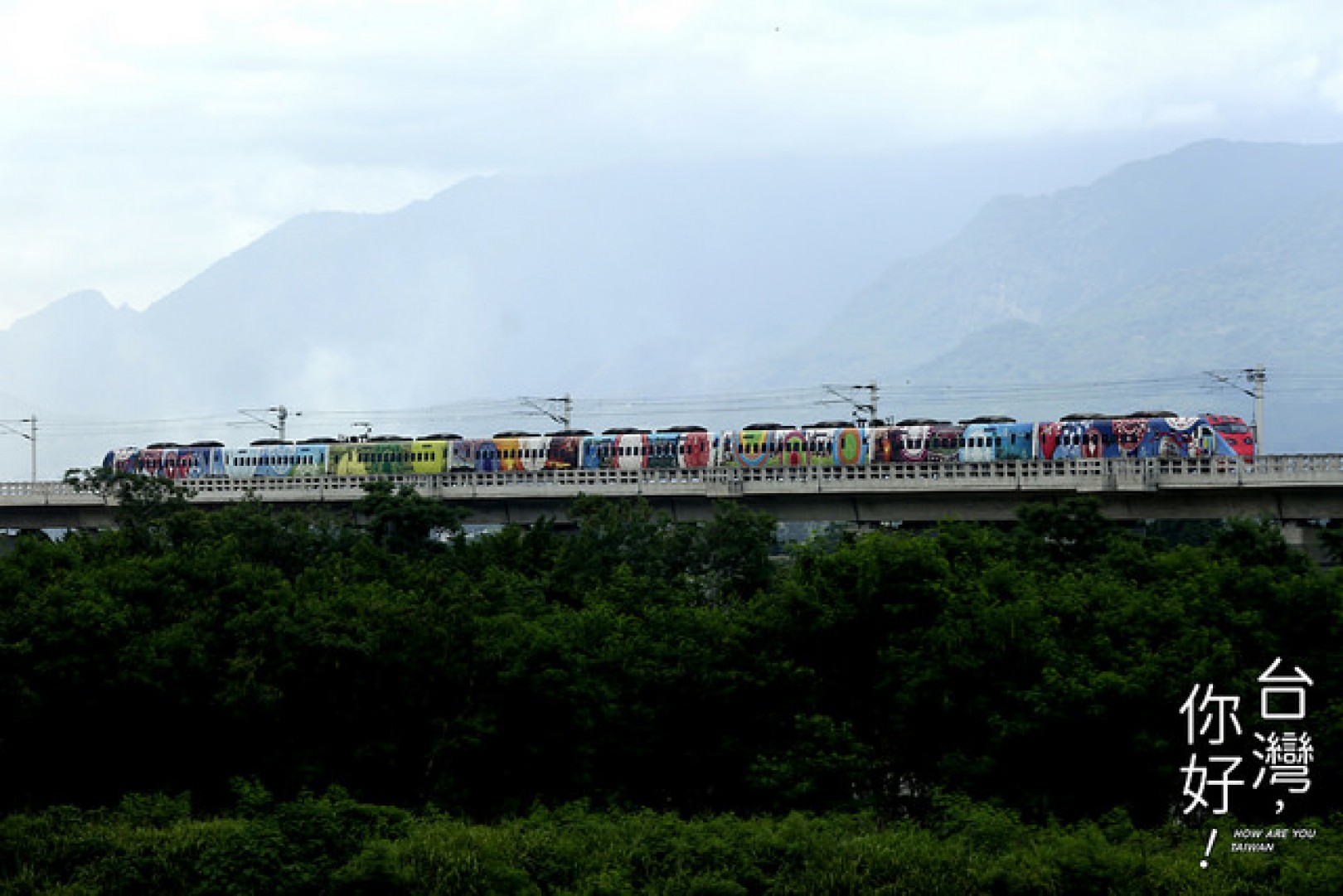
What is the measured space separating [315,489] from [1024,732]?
6735cm

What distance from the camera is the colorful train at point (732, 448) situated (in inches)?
3187

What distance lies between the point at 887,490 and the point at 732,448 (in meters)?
17.9

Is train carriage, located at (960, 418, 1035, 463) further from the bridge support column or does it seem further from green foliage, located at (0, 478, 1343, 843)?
green foliage, located at (0, 478, 1343, 843)

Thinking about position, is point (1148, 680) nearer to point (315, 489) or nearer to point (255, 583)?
point (255, 583)

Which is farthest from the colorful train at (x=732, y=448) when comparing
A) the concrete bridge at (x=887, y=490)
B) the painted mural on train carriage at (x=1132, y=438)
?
the concrete bridge at (x=887, y=490)

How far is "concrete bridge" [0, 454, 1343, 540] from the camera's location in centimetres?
7088

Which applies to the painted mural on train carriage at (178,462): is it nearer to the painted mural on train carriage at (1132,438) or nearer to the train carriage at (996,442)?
the train carriage at (996,442)

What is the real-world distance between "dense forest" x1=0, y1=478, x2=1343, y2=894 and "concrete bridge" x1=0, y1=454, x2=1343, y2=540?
25646mm

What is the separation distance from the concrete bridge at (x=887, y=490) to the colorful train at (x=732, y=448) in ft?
10.1

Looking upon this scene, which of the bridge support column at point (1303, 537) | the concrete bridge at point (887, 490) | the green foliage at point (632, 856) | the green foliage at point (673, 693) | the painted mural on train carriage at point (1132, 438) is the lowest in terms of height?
the green foliage at point (632, 856)

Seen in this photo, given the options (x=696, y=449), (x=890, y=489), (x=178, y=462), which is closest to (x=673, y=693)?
(x=890, y=489)

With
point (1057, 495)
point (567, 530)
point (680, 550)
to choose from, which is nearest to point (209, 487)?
point (567, 530)

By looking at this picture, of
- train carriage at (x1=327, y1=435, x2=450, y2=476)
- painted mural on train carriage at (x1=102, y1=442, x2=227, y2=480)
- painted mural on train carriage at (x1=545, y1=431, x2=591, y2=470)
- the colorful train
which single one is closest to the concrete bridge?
the colorful train

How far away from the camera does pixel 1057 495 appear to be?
76.6 metres
